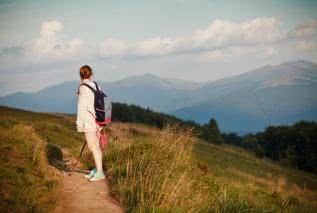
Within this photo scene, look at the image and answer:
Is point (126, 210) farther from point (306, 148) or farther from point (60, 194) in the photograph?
point (306, 148)

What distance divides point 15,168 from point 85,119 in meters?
1.99

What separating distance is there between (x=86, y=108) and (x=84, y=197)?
79.6 inches

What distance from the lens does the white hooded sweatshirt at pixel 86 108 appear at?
852cm

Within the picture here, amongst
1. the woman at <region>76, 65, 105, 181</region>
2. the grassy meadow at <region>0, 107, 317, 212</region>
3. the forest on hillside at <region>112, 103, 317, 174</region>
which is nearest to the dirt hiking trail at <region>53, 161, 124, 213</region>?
the grassy meadow at <region>0, 107, 317, 212</region>

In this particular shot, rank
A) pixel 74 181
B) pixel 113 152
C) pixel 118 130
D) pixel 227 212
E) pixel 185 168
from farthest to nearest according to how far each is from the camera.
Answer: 1. pixel 118 130
2. pixel 113 152
3. pixel 185 168
4. pixel 74 181
5. pixel 227 212

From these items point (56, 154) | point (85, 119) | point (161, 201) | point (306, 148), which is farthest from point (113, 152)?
point (306, 148)

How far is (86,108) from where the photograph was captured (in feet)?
28.1

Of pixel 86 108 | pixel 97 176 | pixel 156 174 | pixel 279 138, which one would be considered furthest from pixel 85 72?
pixel 279 138

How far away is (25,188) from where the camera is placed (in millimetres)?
7539

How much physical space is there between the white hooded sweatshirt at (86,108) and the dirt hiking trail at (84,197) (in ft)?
4.36

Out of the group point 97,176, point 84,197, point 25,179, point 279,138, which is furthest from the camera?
point 279,138

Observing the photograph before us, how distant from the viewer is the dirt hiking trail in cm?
700

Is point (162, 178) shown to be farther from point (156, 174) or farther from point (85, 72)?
point (85, 72)

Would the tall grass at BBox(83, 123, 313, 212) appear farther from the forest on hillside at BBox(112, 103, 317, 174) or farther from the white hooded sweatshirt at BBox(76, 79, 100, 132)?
the forest on hillside at BBox(112, 103, 317, 174)
